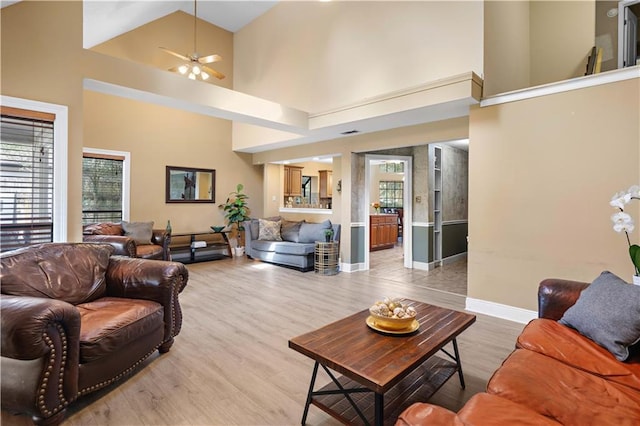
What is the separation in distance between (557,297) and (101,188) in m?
6.58

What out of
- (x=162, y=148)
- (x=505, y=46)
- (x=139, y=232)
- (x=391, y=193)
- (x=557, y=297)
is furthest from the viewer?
(x=391, y=193)

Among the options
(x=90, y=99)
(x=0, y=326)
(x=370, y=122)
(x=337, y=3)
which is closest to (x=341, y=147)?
(x=370, y=122)

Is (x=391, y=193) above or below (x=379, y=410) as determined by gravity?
above

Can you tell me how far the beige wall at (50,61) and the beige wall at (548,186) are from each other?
4263 millimetres

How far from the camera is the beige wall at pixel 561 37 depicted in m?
4.39

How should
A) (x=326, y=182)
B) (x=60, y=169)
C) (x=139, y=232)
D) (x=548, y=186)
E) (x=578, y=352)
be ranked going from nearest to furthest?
(x=578, y=352), (x=60, y=169), (x=548, y=186), (x=139, y=232), (x=326, y=182)

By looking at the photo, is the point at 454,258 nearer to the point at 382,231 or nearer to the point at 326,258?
the point at 382,231

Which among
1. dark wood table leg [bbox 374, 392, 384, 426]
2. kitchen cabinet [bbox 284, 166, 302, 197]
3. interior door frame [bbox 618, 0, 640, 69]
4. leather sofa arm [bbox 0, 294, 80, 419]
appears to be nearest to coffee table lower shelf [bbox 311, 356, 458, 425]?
dark wood table leg [bbox 374, 392, 384, 426]

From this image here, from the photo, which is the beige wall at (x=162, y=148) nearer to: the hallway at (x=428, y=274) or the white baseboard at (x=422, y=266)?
the hallway at (x=428, y=274)

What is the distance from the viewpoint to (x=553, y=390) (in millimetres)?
1373

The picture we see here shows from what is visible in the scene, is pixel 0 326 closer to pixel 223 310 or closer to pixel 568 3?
pixel 223 310

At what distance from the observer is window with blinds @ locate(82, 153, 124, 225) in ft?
17.7

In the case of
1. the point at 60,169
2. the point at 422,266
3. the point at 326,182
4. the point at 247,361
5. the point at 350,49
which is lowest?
the point at 247,361

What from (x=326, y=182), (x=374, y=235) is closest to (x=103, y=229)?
(x=374, y=235)
